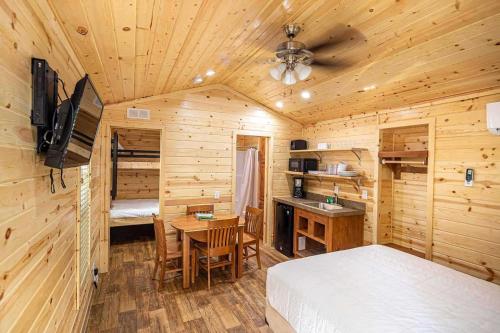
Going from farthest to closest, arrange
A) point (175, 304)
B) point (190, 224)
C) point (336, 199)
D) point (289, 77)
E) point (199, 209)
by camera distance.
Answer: point (336, 199), point (199, 209), point (190, 224), point (175, 304), point (289, 77)

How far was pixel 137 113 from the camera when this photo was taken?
390 cm

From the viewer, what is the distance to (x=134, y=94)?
11.7 feet

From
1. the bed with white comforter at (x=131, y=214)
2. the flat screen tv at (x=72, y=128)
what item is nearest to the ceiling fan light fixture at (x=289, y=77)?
the flat screen tv at (x=72, y=128)

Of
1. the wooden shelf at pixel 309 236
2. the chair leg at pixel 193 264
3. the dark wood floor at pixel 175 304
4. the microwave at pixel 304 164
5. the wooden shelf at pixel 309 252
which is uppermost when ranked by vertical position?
the microwave at pixel 304 164

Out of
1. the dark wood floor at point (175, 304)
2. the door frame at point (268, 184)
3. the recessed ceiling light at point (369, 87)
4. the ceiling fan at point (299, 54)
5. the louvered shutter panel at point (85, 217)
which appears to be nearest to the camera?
the ceiling fan at point (299, 54)

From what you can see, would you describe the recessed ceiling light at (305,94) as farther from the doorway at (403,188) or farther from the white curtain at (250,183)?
the white curtain at (250,183)

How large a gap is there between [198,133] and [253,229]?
5.77ft

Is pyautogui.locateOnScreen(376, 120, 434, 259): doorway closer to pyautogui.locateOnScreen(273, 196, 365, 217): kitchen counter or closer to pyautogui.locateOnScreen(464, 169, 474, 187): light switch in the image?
pyautogui.locateOnScreen(273, 196, 365, 217): kitchen counter

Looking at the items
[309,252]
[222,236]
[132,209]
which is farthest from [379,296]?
[132,209]

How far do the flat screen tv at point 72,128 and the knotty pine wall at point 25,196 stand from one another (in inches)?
3.2

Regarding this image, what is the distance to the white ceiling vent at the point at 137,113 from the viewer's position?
3861 mm

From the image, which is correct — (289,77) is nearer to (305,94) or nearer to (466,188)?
(305,94)

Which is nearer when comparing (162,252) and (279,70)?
(279,70)

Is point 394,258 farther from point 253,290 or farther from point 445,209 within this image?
point 253,290
